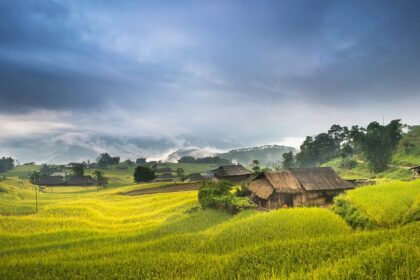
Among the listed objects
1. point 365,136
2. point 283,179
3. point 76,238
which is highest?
point 365,136

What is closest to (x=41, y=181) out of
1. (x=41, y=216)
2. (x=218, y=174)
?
(x=218, y=174)

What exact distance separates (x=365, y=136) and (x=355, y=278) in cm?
10400

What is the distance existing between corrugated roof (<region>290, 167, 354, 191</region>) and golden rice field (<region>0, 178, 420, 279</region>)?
1067 cm

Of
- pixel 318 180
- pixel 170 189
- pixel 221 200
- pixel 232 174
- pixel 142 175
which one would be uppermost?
pixel 142 175

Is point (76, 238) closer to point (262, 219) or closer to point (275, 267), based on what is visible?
point (262, 219)

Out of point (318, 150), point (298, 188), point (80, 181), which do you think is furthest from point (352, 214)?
point (318, 150)

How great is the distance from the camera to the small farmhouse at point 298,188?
46.7 meters

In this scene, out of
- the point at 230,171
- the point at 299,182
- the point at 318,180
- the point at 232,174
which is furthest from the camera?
the point at 230,171

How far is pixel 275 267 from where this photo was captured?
1966cm

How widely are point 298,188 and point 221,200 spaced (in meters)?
11.3

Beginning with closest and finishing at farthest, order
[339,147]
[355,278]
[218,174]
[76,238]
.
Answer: [355,278], [76,238], [218,174], [339,147]

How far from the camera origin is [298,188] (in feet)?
154

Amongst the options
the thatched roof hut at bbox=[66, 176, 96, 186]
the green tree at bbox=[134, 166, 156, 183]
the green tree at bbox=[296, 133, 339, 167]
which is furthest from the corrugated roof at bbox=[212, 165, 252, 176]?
the green tree at bbox=[296, 133, 339, 167]

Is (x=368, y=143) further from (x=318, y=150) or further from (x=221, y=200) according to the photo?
(x=221, y=200)
